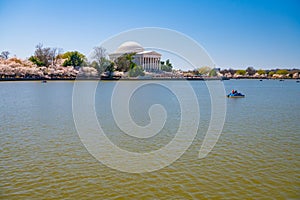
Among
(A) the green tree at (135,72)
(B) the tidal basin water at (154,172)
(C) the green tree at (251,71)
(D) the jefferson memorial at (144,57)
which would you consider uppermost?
(D) the jefferson memorial at (144,57)

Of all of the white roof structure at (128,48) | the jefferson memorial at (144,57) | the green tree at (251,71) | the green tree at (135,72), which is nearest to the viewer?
the green tree at (135,72)

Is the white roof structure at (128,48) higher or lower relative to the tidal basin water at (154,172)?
higher

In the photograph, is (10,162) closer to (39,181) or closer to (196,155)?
(39,181)

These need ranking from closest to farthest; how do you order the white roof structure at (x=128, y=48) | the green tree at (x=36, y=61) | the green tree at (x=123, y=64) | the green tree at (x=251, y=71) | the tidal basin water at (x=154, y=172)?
the tidal basin water at (x=154, y=172)
the green tree at (x=36, y=61)
the green tree at (x=123, y=64)
the white roof structure at (x=128, y=48)
the green tree at (x=251, y=71)

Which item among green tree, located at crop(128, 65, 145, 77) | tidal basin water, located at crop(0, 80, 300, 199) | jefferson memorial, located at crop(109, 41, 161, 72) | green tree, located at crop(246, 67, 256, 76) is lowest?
tidal basin water, located at crop(0, 80, 300, 199)

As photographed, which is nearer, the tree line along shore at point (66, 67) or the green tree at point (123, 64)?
the tree line along shore at point (66, 67)

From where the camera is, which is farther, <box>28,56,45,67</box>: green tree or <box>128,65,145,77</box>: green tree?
<box>128,65,145,77</box>: green tree

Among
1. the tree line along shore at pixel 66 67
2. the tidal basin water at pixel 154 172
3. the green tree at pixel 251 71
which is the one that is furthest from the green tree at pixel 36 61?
the green tree at pixel 251 71

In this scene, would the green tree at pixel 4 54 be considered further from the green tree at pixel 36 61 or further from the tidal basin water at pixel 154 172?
the tidal basin water at pixel 154 172

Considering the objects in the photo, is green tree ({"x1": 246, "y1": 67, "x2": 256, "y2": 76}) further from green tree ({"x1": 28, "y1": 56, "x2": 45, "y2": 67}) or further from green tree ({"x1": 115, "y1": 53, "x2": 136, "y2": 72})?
green tree ({"x1": 28, "y1": 56, "x2": 45, "y2": 67})

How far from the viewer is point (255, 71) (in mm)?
172500

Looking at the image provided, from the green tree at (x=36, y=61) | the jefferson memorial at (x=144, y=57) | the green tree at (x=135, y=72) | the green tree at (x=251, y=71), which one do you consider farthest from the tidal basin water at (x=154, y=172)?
the green tree at (x=251, y=71)

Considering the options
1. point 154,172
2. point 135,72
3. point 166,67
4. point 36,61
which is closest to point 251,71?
point 166,67

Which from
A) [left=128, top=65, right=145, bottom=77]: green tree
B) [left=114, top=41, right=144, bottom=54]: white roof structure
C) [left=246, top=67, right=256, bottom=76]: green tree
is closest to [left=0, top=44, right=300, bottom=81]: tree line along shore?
[left=128, top=65, right=145, bottom=77]: green tree
